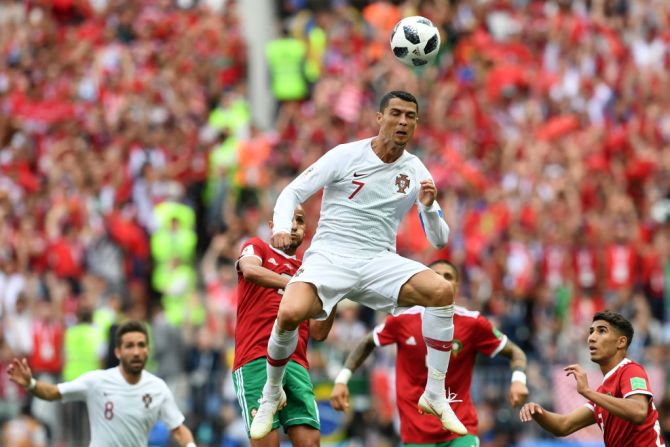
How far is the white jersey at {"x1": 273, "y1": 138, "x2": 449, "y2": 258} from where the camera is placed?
11469mm

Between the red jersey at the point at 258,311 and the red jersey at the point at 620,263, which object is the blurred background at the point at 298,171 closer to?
the red jersey at the point at 620,263

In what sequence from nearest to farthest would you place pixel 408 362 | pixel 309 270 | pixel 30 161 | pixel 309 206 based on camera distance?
pixel 309 270 < pixel 408 362 < pixel 309 206 < pixel 30 161

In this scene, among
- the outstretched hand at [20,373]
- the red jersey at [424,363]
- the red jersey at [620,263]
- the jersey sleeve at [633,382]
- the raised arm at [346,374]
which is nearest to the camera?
the jersey sleeve at [633,382]

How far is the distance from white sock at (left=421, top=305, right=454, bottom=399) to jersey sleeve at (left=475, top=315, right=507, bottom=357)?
1269mm

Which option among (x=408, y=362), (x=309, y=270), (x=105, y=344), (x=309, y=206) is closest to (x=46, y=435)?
(x=105, y=344)

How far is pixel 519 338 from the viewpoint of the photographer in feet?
62.5

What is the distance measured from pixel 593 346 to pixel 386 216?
1.89 metres

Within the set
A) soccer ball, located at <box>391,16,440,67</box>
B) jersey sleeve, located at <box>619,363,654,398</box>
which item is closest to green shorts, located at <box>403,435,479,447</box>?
jersey sleeve, located at <box>619,363,654,398</box>

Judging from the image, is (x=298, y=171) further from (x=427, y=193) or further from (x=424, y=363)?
(x=427, y=193)

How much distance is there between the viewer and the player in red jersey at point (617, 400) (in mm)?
10992

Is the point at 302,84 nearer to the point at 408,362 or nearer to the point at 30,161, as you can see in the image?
the point at 30,161

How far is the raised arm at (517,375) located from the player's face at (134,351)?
3.19 meters

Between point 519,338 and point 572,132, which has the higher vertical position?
point 572,132

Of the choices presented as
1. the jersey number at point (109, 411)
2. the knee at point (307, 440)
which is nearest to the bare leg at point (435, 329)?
the knee at point (307, 440)
